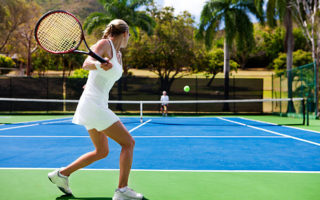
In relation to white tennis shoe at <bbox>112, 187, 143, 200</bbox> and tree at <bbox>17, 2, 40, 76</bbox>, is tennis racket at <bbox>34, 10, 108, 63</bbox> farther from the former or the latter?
tree at <bbox>17, 2, 40, 76</bbox>

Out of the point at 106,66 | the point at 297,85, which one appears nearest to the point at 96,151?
the point at 106,66

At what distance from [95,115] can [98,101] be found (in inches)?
5.1

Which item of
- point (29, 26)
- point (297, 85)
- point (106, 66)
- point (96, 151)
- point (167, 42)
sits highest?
point (29, 26)

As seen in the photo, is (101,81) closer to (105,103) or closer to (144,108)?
(105,103)

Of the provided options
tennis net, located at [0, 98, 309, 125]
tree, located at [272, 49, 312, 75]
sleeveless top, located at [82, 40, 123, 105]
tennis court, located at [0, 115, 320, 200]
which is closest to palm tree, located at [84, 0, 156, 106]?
tennis net, located at [0, 98, 309, 125]

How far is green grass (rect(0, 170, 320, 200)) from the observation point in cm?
337

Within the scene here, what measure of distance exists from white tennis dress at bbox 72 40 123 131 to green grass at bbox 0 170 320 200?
2.83ft

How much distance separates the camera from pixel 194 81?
21141 mm

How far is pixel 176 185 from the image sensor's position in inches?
148

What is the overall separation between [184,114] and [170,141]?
44.0ft

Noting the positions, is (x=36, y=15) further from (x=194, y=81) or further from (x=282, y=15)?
(x=282, y=15)

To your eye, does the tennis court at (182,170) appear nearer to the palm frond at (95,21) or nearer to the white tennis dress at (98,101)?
the white tennis dress at (98,101)

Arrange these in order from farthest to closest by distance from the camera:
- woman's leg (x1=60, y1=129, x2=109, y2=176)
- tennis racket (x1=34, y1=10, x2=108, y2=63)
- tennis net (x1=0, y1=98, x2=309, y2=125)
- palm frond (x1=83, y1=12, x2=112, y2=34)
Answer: palm frond (x1=83, y1=12, x2=112, y2=34)
tennis net (x1=0, y1=98, x2=309, y2=125)
tennis racket (x1=34, y1=10, x2=108, y2=63)
woman's leg (x1=60, y1=129, x2=109, y2=176)

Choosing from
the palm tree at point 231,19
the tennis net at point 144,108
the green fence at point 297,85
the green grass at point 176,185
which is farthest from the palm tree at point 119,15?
the green grass at point 176,185
